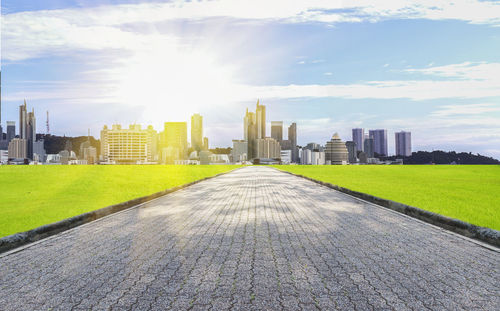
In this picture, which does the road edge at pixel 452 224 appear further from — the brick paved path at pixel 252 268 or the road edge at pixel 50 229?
the road edge at pixel 50 229

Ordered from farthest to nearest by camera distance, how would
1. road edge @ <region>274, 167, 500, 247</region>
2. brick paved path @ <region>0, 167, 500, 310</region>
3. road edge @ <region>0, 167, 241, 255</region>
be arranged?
road edge @ <region>274, 167, 500, 247</region>, road edge @ <region>0, 167, 241, 255</region>, brick paved path @ <region>0, 167, 500, 310</region>

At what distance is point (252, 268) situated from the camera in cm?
486

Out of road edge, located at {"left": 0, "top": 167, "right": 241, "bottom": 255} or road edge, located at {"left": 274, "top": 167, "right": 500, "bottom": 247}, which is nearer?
road edge, located at {"left": 0, "top": 167, "right": 241, "bottom": 255}

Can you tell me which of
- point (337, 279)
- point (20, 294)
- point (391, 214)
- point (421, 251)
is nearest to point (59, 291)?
point (20, 294)

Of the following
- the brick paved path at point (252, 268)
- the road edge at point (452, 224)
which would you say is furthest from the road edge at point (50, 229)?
the road edge at point (452, 224)

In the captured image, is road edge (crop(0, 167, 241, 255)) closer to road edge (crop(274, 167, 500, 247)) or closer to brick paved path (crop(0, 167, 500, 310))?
brick paved path (crop(0, 167, 500, 310))

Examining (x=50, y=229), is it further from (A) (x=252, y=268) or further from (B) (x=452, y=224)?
(B) (x=452, y=224)

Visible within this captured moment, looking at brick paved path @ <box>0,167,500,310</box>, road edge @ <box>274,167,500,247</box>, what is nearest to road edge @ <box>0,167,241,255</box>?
brick paved path @ <box>0,167,500,310</box>

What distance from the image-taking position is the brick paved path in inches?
150

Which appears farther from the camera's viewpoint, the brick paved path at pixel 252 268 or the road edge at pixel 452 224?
the road edge at pixel 452 224

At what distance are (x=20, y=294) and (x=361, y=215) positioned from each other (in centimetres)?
848

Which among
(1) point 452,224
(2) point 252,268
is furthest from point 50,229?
(1) point 452,224

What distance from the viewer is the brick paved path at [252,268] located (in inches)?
150

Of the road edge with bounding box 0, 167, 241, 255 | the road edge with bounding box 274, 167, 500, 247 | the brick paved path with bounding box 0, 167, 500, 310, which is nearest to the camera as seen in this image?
the brick paved path with bounding box 0, 167, 500, 310
